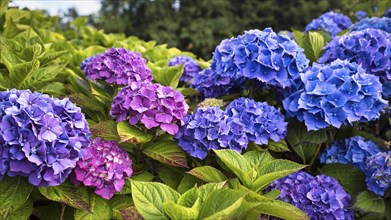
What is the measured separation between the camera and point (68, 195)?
5.55 feet

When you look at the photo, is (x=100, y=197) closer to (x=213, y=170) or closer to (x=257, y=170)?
(x=213, y=170)

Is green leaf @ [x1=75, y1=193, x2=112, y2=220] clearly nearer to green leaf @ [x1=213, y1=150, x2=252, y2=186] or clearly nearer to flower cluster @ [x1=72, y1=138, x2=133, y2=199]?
flower cluster @ [x1=72, y1=138, x2=133, y2=199]

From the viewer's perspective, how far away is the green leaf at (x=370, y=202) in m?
2.08

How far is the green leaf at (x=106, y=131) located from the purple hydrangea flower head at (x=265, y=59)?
0.66 m

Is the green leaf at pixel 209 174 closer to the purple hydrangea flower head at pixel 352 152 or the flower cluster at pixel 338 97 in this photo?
the flower cluster at pixel 338 97

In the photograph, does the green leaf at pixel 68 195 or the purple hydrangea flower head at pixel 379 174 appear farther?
the purple hydrangea flower head at pixel 379 174

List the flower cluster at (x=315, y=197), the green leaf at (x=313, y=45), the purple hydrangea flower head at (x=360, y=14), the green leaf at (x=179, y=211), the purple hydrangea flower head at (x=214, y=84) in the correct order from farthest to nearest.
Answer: the purple hydrangea flower head at (x=360, y=14) → the green leaf at (x=313, y=45) → the purple hydrangea flower head at (x=214, y=84) → the flower cluster at (x=315, y=197) → the green leaf at (x=179, y=211)

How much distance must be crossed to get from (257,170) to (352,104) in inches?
24.8

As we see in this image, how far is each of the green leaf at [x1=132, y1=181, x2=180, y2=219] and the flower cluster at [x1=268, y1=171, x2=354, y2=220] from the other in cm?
74

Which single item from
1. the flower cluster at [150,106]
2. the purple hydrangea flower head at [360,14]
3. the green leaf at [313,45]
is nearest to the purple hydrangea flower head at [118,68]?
the flower cluster at [150,106]

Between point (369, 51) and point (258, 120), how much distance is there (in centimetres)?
78

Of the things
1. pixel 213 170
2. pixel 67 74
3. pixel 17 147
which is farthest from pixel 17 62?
pixel 213 170

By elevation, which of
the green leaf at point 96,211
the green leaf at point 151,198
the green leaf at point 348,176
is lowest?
the green leaf at point 348,176

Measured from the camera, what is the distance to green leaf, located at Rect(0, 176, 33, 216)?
5.26 feet
